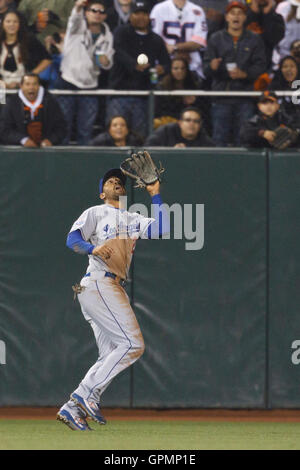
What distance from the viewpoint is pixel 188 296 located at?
9977 millimetres

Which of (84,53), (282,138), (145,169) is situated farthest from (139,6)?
(145,169)

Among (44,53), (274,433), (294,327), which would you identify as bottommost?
(274,433)

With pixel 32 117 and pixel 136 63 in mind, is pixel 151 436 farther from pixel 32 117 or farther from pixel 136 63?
pixel 136 63

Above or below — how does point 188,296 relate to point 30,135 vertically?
below

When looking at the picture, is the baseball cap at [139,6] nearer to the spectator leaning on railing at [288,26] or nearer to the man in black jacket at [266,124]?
the spectator leaning on railing at [288,26]

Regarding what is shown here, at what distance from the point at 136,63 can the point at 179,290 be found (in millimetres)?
2969

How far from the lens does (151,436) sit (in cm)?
802

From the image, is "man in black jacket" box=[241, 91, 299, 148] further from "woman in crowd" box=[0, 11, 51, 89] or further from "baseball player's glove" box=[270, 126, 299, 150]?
"woman in crowd" box=[0, 11, 51, 89]

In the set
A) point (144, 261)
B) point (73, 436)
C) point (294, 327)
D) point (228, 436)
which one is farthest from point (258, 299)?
point (73, 436)

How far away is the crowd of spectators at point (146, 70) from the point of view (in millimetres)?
10414

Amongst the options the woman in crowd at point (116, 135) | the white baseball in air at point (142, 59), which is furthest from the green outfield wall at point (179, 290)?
the white baseball in air at point (142, 59)

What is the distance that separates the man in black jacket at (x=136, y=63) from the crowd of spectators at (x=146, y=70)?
0.5 inches

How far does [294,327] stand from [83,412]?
105 inches
